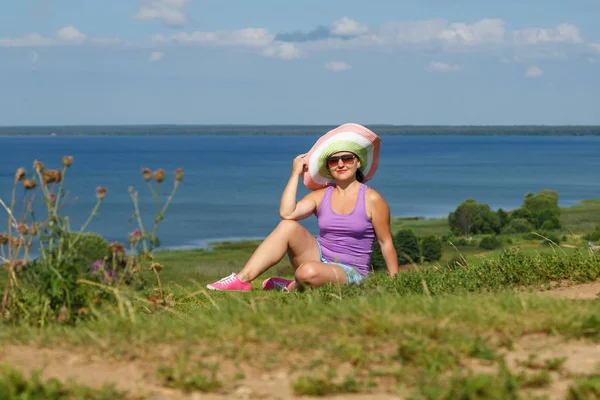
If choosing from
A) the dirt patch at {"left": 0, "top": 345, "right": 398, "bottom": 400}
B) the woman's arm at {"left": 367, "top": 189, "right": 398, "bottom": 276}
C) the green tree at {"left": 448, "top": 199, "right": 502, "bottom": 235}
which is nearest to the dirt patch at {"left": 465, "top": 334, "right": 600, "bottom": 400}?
the dirt patch at {"left": 0, "top": 345, "right": 398, "bottom": 400}

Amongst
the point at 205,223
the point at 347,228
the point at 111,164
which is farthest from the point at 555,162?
the point at 347,228

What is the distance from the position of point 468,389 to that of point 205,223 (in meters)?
74.7

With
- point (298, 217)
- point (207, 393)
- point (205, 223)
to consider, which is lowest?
point (205, 223)

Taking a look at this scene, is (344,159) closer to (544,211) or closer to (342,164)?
(342,164)

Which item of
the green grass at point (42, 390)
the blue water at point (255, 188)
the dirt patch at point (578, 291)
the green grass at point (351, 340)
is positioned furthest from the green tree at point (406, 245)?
the green grass at point (42, 390)

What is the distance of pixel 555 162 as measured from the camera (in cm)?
17462

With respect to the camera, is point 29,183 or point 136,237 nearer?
point 29,183

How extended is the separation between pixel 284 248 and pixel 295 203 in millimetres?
488

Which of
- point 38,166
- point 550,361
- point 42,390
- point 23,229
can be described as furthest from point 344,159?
point 42,390

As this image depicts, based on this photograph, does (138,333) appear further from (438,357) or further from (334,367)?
(438,357)

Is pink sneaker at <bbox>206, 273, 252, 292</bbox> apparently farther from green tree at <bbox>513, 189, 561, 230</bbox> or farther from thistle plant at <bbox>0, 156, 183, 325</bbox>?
green tree at <bbox>513, 189, 561, 230</bbox>

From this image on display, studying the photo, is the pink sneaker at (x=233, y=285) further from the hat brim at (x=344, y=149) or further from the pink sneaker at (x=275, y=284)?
the hat brim at (x=344, y=149)

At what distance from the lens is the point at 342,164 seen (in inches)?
323

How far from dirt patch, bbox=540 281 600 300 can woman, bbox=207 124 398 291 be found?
1.44 m
